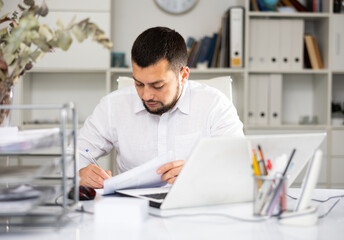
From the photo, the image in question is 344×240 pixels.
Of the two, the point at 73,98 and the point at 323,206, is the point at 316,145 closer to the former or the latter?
the point at 323,206

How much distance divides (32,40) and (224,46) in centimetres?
240

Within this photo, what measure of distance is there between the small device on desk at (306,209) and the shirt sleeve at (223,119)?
82cm

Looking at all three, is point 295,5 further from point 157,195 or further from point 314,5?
point 157,195

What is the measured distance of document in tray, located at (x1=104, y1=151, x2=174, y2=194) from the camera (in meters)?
1.22

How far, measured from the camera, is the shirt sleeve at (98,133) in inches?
73.0

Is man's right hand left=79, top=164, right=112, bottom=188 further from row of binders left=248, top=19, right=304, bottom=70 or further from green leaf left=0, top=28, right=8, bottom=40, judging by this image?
row of binders left=248, top=19, right=304, bottom=70

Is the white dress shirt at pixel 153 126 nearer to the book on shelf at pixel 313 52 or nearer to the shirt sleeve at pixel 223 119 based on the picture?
the shirt sleeve at pixel 223 119

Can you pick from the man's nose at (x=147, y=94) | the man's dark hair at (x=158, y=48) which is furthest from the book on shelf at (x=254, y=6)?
the man's nose at (x=147, y=94)

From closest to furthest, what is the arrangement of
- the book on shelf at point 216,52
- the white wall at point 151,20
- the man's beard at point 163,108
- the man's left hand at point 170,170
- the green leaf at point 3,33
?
the green leaf at point 3,33
the man's left hand at point 170,170
the man's beard at point 163,108
the book on shelf at point 216,52
the white wall at point 151,20

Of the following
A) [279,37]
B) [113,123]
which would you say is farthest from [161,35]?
[279,37]

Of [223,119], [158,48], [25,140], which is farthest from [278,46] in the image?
[25,140]

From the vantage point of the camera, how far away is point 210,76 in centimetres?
351

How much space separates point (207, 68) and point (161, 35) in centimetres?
161

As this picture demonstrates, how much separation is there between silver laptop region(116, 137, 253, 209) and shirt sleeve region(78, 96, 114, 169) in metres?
0.74
